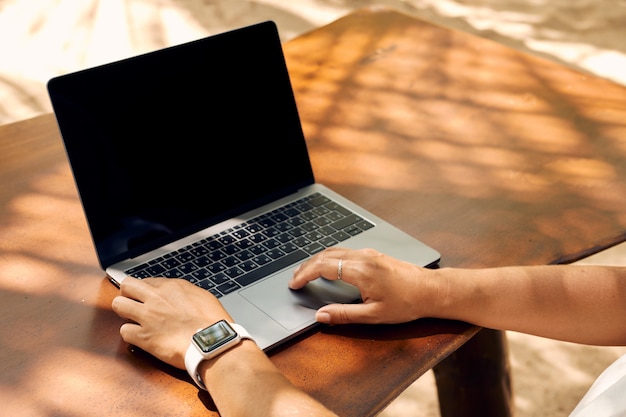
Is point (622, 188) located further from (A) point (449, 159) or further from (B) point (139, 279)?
(B) point (139, 279)

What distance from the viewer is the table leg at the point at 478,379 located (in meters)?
1.47

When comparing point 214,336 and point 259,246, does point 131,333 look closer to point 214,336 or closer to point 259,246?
point 214,336

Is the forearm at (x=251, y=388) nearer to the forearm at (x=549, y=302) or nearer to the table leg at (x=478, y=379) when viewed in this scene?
the forearm at (x=549, y=302)

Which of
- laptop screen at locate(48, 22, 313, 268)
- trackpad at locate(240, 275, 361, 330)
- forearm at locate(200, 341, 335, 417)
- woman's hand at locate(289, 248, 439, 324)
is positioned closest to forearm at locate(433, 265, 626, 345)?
woman's hand at locate(289, 248, 439, 324)

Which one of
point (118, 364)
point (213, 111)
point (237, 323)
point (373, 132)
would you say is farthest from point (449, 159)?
point (118, 364)

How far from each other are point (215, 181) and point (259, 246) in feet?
0.44

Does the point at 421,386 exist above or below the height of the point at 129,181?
below

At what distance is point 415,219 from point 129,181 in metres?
0.45

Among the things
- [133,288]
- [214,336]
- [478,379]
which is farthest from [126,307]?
[478,379]

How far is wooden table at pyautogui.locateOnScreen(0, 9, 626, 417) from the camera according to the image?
0.94m

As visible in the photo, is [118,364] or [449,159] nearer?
[118,364]

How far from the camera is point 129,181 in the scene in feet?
3.63

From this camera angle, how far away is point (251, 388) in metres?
0.89

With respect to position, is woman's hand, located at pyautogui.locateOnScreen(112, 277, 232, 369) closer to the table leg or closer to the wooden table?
the wooden table
